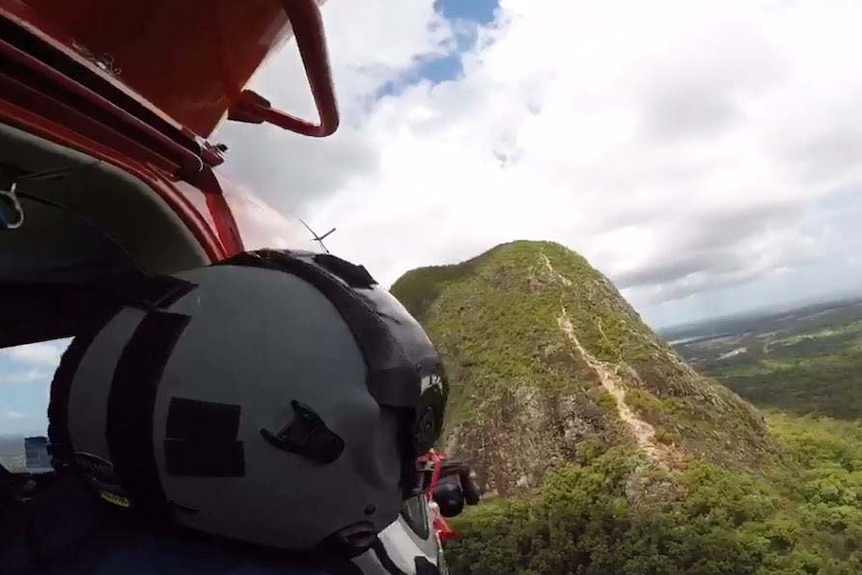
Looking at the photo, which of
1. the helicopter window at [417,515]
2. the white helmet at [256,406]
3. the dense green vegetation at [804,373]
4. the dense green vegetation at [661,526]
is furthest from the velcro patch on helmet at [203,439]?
the dense green vegetation at [804,373]

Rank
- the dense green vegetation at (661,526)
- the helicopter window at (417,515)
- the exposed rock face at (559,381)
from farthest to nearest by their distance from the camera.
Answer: the exposed rock face at (559,381) → the dense green vegetation at (661,526) → the helicopter window at (417,515)

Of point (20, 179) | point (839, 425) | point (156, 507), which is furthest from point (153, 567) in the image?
point (839, 425)

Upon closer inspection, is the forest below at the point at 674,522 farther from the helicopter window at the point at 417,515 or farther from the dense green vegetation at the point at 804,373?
the helicopter window at the point at 417,515

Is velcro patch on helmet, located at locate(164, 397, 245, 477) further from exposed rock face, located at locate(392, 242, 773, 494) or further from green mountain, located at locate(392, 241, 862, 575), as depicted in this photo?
exposed rock face, located at locate(392, 242, 773, 494)

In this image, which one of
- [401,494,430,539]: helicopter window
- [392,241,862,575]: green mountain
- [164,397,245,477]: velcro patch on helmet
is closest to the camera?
[164,397,245,477]: velcro patch on helmet

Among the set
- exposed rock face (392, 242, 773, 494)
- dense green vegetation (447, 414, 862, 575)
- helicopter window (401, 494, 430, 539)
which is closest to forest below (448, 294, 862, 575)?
dense green vegetation (447, 414, 862, 575)

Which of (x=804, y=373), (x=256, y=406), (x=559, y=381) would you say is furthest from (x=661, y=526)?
(x=804, y=373)
